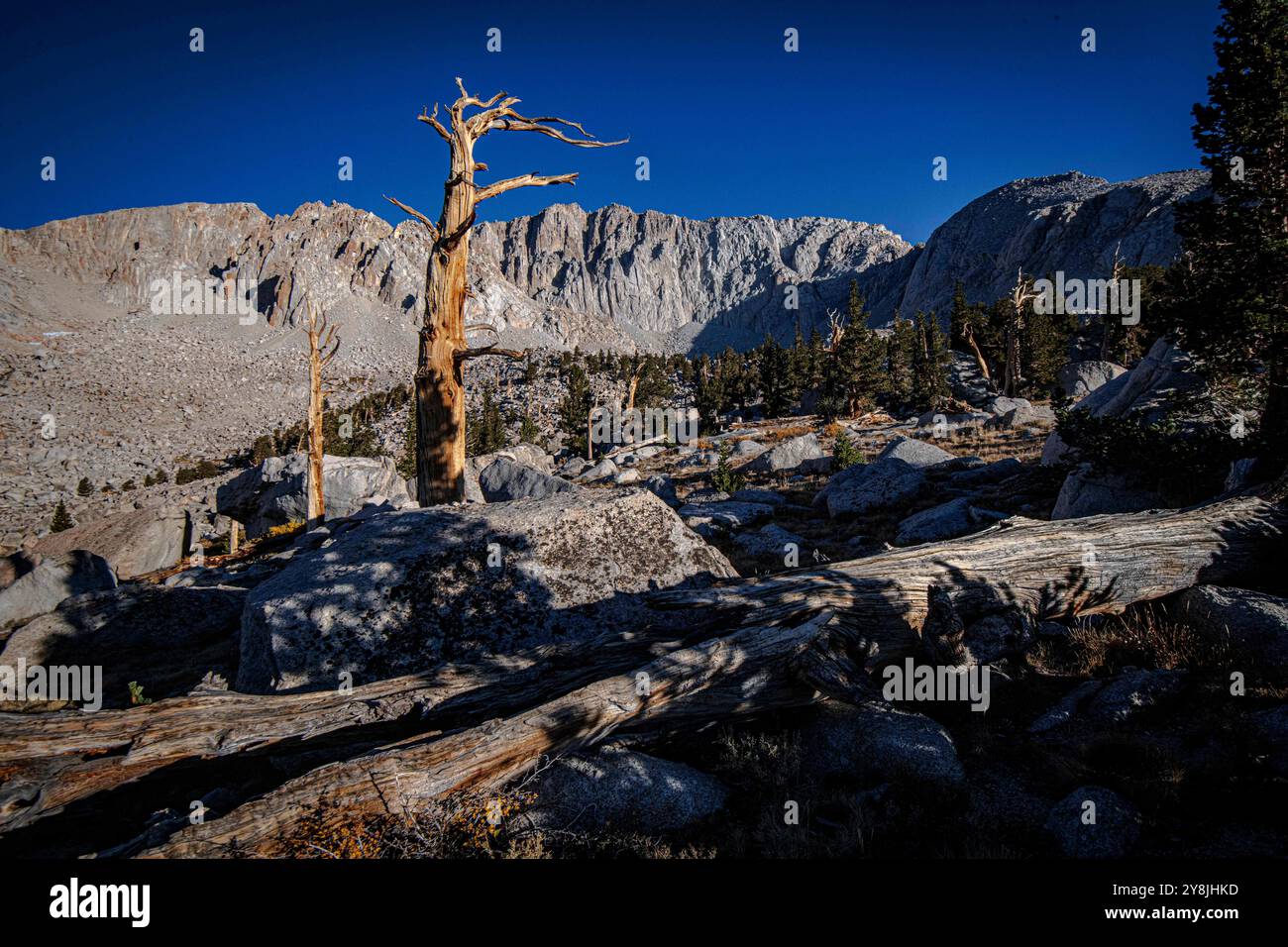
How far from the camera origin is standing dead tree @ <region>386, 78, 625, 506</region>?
7.30 meters

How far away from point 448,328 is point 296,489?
23.6 metres

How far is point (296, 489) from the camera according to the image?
84.9 feet

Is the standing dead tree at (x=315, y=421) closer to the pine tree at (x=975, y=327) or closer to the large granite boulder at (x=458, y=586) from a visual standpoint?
the large granite boulder at (x=458, y=586)

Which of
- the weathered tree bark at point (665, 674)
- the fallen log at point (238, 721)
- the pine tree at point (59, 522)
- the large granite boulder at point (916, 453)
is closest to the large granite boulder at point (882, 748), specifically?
the weathered tree bark at point (665, 674)

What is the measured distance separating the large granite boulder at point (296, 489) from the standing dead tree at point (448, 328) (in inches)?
691

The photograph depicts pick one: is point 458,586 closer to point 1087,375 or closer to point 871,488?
point 871,488

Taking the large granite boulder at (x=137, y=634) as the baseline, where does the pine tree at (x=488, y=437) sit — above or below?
above

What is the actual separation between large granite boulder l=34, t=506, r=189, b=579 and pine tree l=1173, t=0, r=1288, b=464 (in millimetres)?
31412

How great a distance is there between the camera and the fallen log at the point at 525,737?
8.33 feet

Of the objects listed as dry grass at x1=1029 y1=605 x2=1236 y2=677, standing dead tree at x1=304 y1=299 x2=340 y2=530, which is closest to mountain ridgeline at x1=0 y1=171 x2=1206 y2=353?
standing dead tree at x1=304 y1=299 x2=340 y2=530

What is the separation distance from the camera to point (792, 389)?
70.4 meters

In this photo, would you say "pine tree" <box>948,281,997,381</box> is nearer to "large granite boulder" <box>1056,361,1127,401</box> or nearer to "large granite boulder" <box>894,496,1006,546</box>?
"large granite boulder" <box>1056,361,1127,401</box>

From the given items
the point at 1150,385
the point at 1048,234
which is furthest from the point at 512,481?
the point at 1048,234
